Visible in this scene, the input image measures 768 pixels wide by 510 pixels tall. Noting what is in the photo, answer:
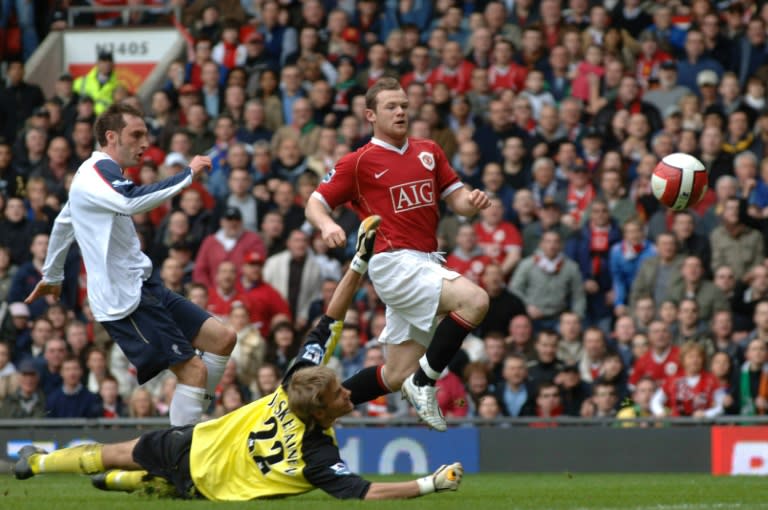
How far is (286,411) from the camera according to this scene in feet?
28.4

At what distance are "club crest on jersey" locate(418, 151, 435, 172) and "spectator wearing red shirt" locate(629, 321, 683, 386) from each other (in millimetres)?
4866

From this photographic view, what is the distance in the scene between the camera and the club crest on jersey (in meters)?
10.7

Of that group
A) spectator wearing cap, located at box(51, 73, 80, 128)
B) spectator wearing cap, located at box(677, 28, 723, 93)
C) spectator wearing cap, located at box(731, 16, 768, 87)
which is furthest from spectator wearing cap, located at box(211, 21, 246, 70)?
spectator wearing cap, located at box(731, 16, 768, 87)

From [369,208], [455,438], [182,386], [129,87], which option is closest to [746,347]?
[455,438]

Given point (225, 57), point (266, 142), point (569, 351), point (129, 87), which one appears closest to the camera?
point (569, 351)

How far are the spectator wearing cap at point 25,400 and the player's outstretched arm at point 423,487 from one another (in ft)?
26.5

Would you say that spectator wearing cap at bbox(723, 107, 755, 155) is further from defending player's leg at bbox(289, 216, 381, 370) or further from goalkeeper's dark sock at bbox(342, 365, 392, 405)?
defending player's leg at bbox(289, 216, 381, 370)

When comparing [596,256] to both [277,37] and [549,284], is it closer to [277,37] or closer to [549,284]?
[549,284]

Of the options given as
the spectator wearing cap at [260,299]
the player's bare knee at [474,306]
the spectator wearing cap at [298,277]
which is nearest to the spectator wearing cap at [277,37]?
the spectator wearing cap at [298,277]

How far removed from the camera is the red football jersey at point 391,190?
418 inches

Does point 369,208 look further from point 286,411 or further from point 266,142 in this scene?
point 266,142

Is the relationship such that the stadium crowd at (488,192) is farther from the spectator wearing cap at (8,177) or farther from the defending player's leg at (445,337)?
the defending player's leg at (445,337)

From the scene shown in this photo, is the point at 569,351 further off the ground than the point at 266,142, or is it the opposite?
the point at 266,142

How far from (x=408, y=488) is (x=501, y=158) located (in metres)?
9.68
